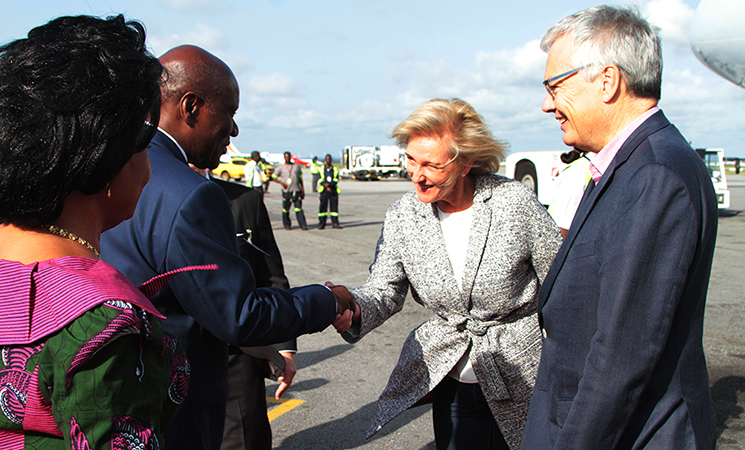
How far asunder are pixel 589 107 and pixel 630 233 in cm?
49

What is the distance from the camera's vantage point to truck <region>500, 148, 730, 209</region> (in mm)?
14625

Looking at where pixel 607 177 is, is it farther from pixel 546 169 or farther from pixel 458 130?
pixel 546 169

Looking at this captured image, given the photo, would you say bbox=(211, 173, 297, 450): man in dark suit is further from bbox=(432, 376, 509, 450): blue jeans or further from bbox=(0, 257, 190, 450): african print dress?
bbox=(0, 257, 190, 450): african print dress

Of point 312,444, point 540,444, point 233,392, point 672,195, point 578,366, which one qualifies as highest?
point 672,195

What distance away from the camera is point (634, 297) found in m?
1.28

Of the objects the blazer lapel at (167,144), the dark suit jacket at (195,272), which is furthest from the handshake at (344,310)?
the blazer lapel at (167,144)

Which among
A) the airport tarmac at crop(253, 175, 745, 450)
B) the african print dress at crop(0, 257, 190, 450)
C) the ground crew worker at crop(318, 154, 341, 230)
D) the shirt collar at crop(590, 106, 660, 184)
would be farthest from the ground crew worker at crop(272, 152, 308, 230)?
the african print dress at crop(0, 257, 190, 450)

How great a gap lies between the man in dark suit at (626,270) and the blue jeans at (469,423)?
705 millimetres

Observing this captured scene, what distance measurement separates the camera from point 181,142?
77.0 inches

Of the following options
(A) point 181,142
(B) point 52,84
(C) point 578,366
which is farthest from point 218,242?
(C) point 578,366

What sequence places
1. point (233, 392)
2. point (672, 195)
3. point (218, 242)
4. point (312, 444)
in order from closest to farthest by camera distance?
point (672, 195) → point (218, 242) → point (233, 392) → point (312, 444)

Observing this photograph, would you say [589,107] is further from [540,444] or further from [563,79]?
[540,444]

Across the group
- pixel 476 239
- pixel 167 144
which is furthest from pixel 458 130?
pixel 167 144

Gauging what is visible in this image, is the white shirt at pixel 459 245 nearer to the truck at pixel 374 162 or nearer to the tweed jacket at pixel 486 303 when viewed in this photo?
the tweed jacket at pixel 486 303
